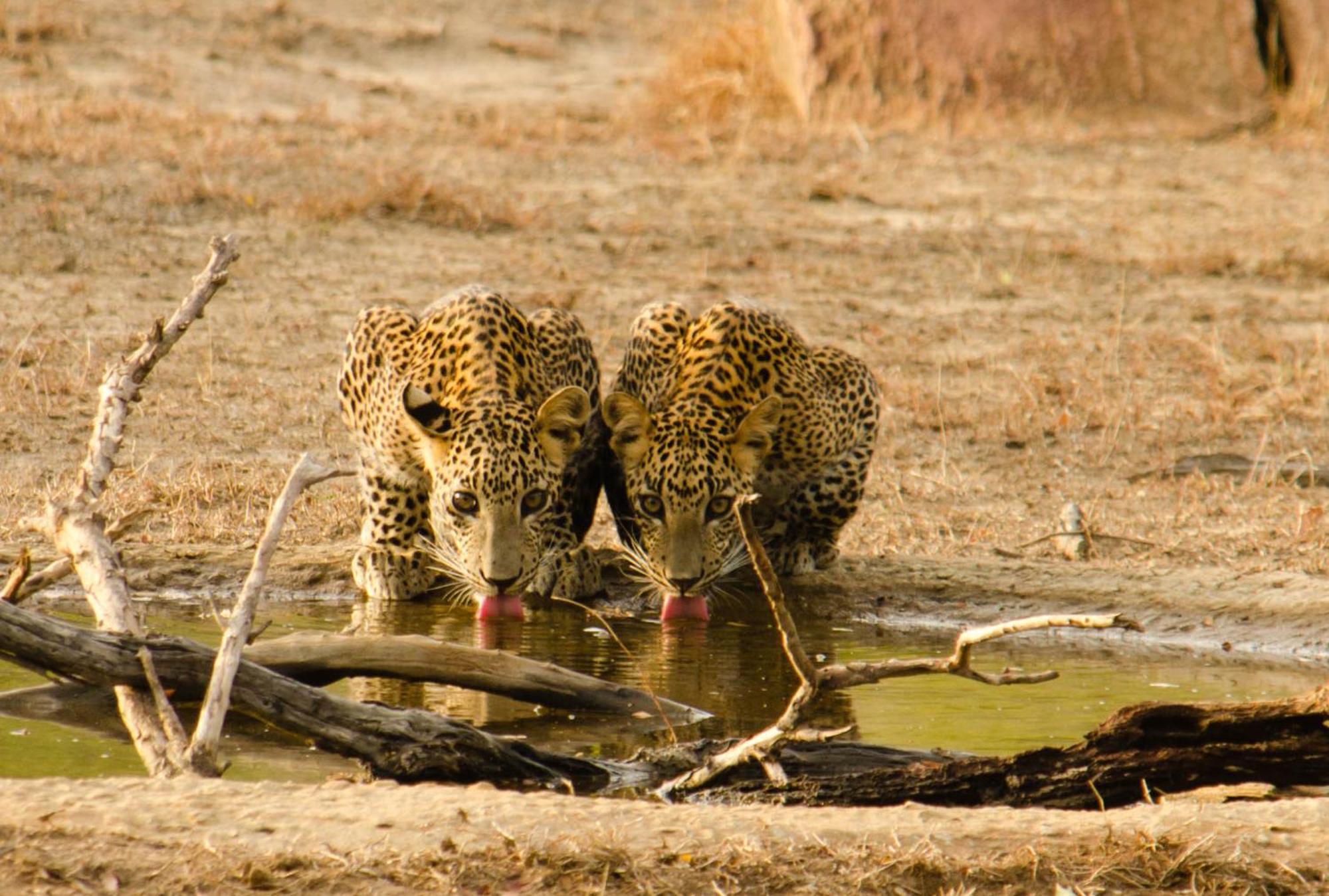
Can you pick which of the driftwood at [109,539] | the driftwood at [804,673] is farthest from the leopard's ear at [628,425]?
the driftwood at [804,673]

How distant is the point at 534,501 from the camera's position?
7.69 meters

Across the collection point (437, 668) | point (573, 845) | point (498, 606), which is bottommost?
point (498, 606)

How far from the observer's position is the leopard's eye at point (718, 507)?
25.8 ft

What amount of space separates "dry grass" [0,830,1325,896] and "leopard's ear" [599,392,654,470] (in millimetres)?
3648

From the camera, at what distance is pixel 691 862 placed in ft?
14.1

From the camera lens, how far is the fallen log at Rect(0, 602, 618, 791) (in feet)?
16.9

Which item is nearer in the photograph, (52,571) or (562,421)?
(52,571)

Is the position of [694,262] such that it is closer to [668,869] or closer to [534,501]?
[534,501]

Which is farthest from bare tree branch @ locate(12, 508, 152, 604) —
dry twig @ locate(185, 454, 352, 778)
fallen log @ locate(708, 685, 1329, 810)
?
fallen log @ locate(708, 685, 1329, 810)

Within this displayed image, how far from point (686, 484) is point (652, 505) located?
170mm

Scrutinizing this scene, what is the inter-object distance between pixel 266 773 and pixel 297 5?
17.0m

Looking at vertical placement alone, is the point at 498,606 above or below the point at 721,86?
below

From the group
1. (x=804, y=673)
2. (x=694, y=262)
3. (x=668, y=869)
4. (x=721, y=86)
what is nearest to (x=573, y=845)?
(x=668, y=869)

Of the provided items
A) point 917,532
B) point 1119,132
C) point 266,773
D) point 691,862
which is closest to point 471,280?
point 917,532
